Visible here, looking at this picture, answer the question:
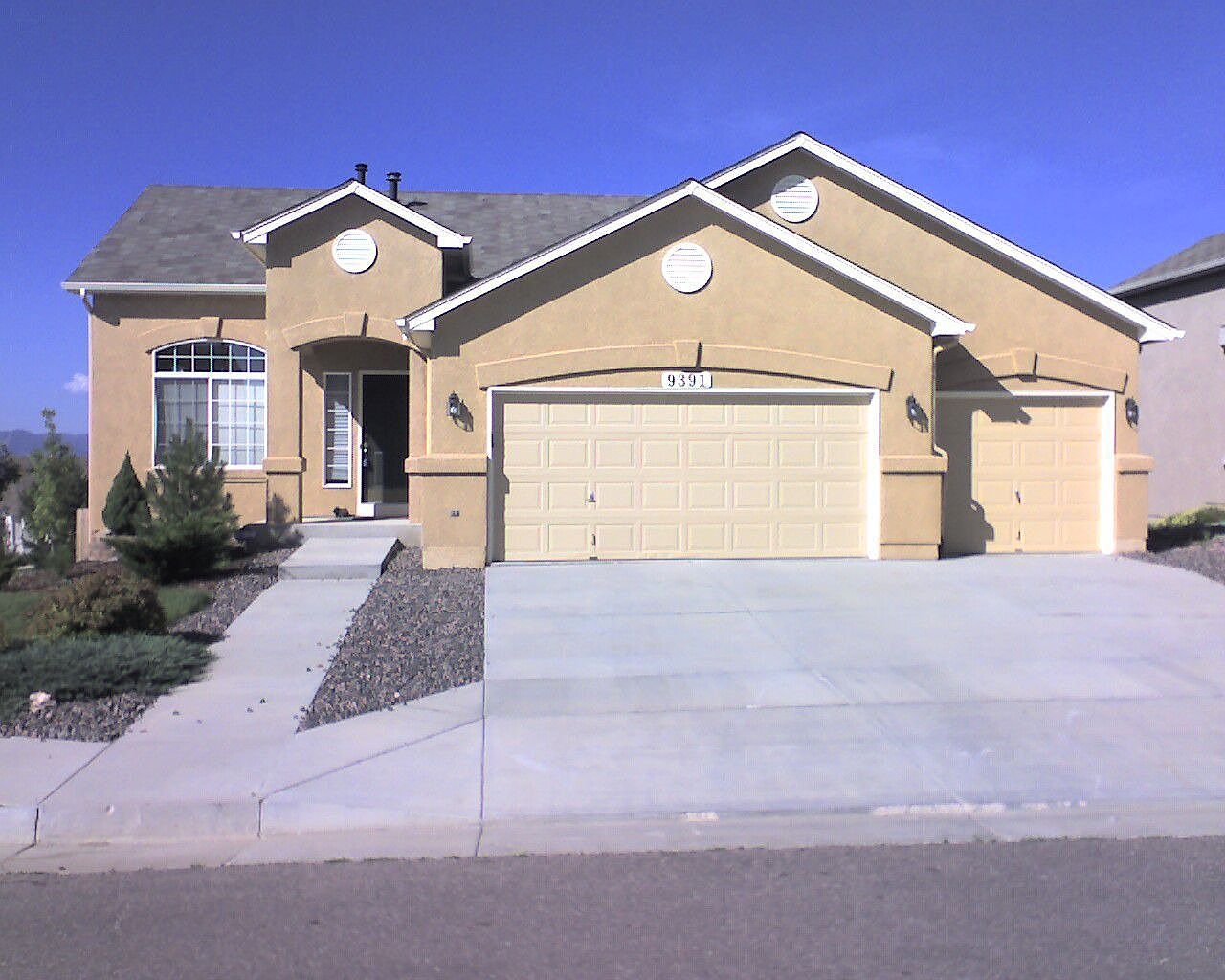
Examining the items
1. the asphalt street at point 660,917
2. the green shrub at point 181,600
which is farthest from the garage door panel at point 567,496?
the asphalt street at point 660,917

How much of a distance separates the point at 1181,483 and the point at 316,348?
17211 mm

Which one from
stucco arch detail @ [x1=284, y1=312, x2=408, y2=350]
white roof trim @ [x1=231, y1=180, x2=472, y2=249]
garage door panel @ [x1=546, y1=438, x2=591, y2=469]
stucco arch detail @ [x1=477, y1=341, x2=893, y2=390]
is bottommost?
garage door panel @ [x1=546, y1=438, x2=591, y2=469]

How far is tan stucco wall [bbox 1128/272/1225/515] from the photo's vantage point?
22.7 meters

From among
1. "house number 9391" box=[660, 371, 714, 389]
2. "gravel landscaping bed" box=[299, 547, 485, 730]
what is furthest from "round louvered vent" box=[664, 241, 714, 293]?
"gravel landscaping bed" box=[299, 547, 485, 730]

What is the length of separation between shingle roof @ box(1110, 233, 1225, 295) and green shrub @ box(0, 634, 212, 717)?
66.4 feet

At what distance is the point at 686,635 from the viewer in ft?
35.5

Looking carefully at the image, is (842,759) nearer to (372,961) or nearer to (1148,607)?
(372,961)

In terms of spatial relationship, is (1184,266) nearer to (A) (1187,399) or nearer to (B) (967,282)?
(A) (1187,399)

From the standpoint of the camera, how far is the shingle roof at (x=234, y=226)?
725 inches

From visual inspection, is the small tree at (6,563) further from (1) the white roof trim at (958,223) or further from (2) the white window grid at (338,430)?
(1) the white roof trim at (958,223)

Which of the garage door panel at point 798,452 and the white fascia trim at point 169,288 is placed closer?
the garage door panel at point 798,452

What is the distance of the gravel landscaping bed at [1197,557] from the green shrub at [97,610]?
1178 centimetres

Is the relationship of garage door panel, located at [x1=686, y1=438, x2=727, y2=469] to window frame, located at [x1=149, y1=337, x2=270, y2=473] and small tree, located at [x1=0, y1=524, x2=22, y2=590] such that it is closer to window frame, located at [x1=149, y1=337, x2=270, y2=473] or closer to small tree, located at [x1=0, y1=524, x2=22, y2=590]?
window frame, located at [x1=149, y1=337, x2=270, y2=473]

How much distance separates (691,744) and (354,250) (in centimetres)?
1100
